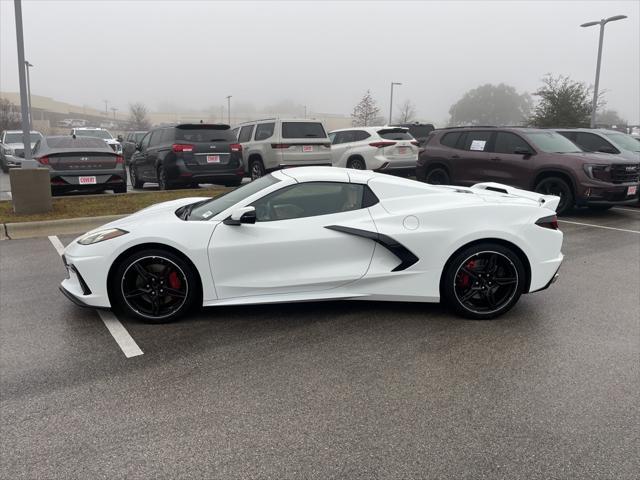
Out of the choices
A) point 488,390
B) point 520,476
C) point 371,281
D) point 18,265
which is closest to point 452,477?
point 520,476

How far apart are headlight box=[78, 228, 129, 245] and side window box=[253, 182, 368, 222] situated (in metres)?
1.17

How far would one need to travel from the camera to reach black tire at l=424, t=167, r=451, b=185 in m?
12.0

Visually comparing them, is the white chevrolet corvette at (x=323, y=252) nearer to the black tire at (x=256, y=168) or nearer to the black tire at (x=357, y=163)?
the black tire at (x=256, y=168)

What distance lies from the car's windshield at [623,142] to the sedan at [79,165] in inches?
442

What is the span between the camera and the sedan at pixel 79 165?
32.5 feet

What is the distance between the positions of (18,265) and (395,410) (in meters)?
5.26

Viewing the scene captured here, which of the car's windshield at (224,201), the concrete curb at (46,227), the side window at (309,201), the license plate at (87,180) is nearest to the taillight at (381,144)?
the license plate at (87,180)

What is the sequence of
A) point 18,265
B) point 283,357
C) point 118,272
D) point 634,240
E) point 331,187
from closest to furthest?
point 283,357
point 118,272
point 331,187
point 18,265
point 634,240

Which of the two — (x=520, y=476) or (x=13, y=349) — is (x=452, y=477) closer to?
(x=520, y=476)

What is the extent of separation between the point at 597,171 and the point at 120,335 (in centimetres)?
906

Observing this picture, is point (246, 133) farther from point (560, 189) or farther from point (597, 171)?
point (597, 171)

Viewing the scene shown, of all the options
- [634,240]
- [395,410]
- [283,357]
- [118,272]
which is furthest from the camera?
[634,240]

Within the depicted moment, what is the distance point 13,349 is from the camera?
386 centimetres

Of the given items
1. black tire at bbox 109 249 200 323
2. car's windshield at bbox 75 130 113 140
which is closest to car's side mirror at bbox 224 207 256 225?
black tire at bbox 109 249 200 323
